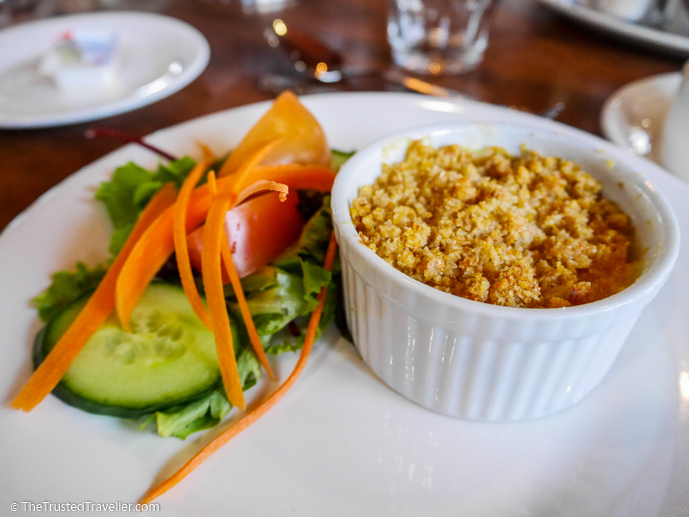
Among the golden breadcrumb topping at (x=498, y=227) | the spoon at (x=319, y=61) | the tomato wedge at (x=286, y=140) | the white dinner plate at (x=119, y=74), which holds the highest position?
the golden breadcrumb topping at (x=498, y=227)

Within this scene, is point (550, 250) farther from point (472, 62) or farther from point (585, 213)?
point (472, 62)

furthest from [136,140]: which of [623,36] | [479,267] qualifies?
[623,36]

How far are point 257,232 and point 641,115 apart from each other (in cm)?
160

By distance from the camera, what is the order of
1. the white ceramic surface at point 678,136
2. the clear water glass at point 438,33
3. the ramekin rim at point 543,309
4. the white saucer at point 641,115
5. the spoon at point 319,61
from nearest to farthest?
1. the ramekin rim at point 543,309
2. the white ceramic surface at point 678,136
3. the white saucer at point 641,115
4. the spoon at point 319,61
5. the clear water glass at point 438,33

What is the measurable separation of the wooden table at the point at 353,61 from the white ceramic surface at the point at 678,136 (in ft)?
1.23

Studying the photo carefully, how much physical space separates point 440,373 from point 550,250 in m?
0.33

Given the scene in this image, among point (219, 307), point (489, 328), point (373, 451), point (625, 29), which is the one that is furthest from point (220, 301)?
point (625, 29)

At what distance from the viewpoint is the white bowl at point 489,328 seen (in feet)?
2.85

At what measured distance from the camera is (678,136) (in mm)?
1596

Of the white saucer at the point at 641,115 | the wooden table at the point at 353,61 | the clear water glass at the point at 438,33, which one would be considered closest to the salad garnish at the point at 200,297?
the wooden table at the point at 353,61

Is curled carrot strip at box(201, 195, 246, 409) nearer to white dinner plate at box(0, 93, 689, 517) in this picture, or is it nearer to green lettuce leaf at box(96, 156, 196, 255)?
white dinner plate at box(0, 93, 689, 517)

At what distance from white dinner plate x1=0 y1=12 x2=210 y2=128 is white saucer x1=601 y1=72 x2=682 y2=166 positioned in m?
1.65

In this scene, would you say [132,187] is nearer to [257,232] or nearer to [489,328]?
[257,232]

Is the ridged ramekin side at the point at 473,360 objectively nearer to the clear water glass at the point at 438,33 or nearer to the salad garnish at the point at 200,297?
the salad garnish at the point at 200,297
